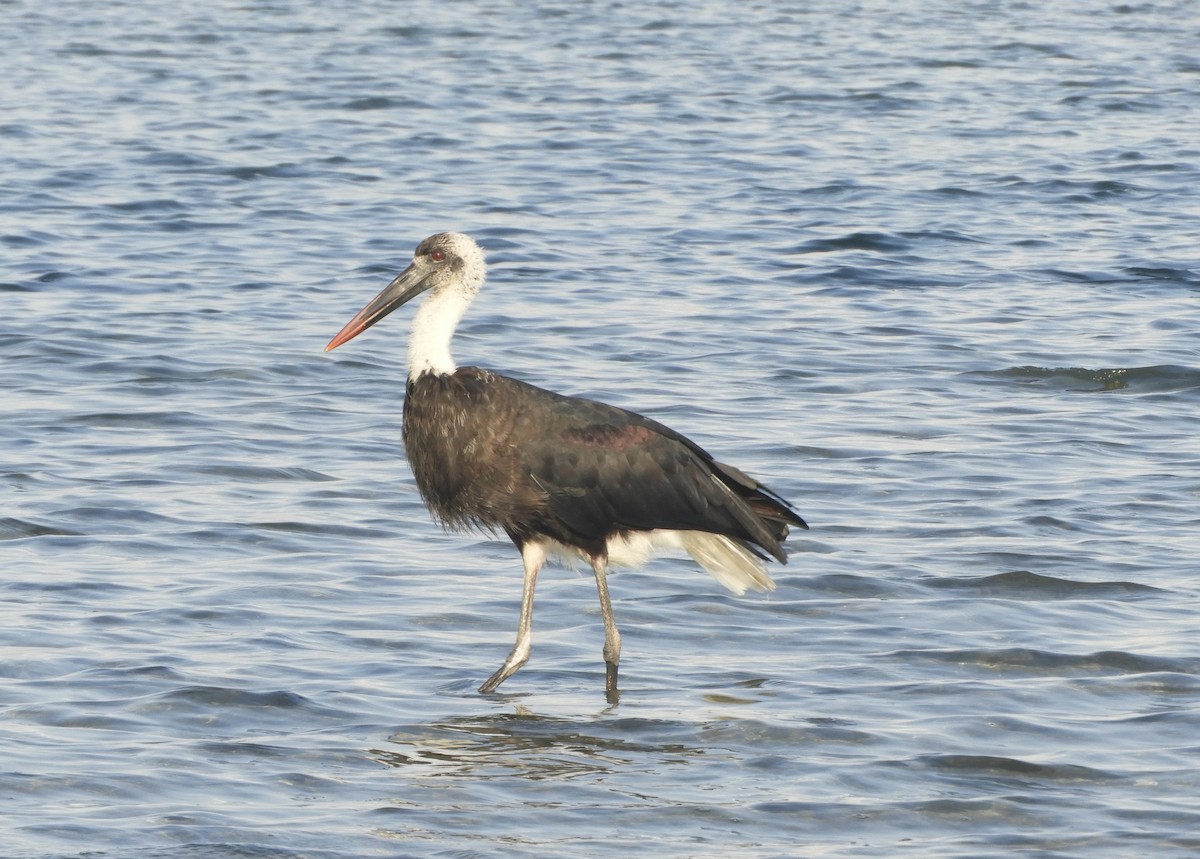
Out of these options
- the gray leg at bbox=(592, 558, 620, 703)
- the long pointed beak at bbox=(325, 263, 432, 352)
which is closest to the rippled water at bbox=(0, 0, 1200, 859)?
the gray leg at bbox=(592, 558, 620, 703)

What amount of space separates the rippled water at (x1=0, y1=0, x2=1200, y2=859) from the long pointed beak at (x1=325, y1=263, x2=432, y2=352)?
3.86 ft

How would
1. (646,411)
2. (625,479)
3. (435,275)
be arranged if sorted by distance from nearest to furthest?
1. (625,479)
2. (435,275)
3. (646,411)

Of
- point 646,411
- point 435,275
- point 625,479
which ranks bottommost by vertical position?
point 646,411

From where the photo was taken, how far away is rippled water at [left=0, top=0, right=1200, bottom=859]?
746cm

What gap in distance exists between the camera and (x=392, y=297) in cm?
964

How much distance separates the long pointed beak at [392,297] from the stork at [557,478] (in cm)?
39

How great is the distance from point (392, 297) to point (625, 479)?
1.53m

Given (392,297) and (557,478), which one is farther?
(392,297)

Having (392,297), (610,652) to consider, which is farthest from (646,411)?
(610,652)

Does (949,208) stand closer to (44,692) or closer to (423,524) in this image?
(423,524)

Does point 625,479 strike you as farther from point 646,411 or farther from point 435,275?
point 646,411

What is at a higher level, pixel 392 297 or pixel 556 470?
pixel 392 297

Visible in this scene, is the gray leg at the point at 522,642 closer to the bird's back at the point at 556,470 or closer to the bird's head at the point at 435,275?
the bird's back at the point at 556,470

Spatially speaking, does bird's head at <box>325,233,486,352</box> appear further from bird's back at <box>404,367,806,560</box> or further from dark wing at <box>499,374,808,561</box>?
dark wing at <box>499,374,808,561</box>
